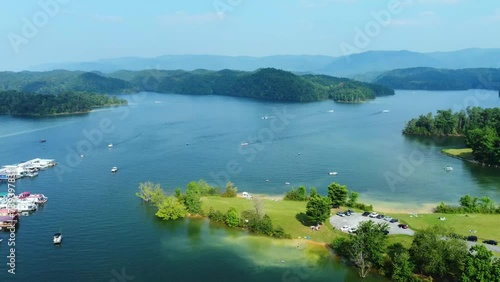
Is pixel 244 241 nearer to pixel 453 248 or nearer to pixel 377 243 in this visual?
pixel 377 243

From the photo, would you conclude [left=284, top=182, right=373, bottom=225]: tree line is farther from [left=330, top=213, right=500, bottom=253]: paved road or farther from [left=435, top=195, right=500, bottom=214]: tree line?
[left=435, top=195, right=500, bottom=214]: tree line

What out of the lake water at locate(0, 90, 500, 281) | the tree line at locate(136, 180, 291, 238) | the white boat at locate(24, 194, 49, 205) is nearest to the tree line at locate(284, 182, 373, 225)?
the tree line at locate(136, 180, 291, 238)

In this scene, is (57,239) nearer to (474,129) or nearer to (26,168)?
(26,168)

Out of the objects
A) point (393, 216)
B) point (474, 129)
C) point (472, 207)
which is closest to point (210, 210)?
point (393, 216)

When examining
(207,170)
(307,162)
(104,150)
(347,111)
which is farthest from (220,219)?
(347,111)

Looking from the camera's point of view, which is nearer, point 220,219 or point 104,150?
point 220,219

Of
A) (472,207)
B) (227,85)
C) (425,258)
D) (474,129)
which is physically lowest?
(425,258)
